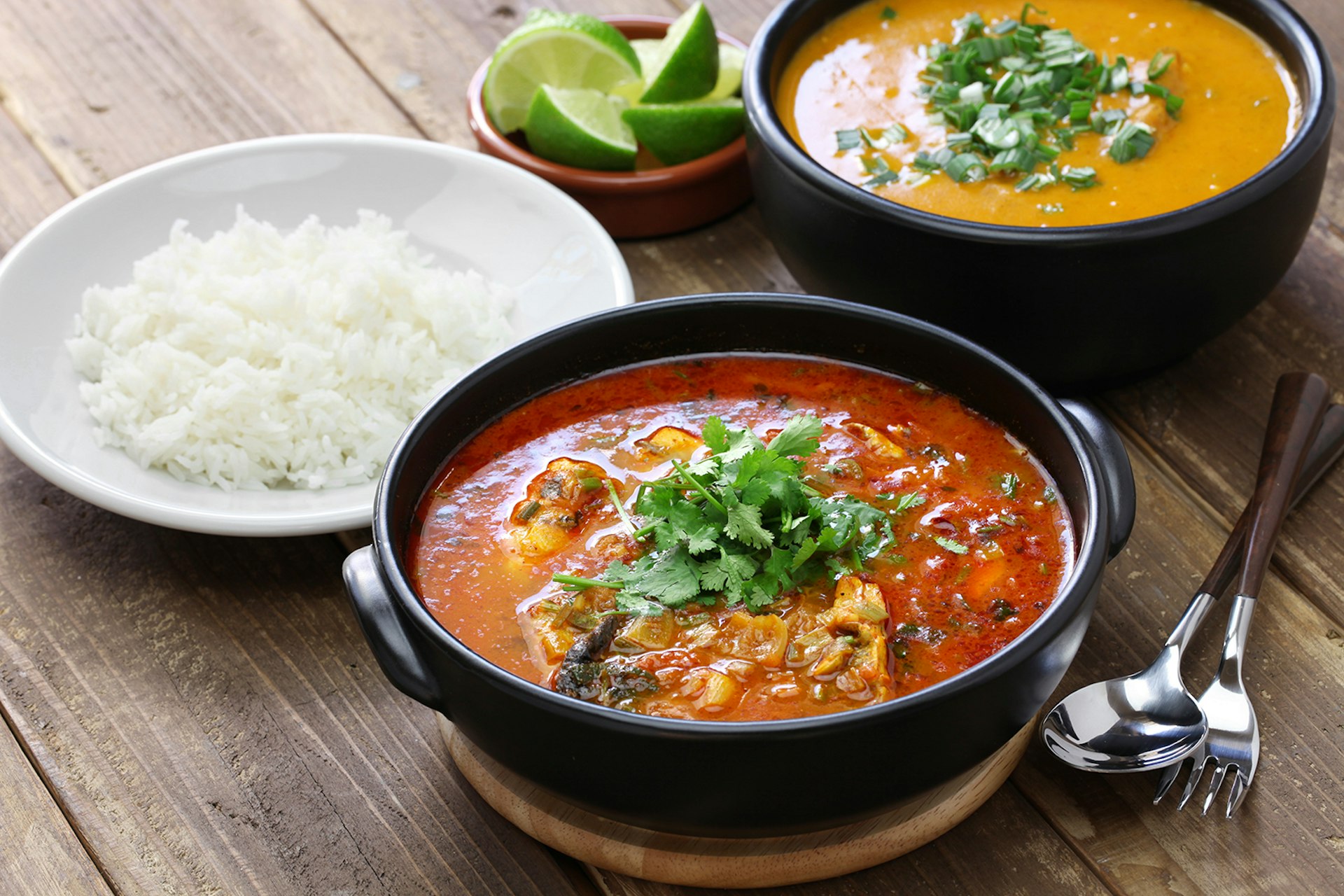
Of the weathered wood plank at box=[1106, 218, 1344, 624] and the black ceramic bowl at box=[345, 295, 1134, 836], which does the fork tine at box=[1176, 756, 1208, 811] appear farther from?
the weathered wood plank at box=[1106, 218, 1344, 624]

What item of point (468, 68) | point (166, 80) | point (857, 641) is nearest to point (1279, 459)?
point (857, 641)

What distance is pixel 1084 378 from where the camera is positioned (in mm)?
2436

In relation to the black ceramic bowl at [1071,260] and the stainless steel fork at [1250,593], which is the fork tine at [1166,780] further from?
the black ceramic bowl at [1071,260]

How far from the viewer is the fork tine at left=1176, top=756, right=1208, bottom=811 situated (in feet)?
6.09

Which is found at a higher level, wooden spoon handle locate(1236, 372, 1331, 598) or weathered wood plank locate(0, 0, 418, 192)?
weathered wood plank locate(0, 0, 418, 192)

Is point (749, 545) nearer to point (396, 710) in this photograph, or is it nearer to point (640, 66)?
point (396, 710)

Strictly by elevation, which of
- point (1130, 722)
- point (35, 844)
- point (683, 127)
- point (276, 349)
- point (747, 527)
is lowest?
point (35, 844)

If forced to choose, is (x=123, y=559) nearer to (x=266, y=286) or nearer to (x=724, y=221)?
(x=266, y=286)

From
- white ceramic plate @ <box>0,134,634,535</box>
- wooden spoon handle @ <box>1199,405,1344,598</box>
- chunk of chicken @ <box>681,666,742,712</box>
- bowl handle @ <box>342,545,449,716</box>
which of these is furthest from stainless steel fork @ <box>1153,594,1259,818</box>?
white ceramic plate @ <box>0,134,634,535</box>

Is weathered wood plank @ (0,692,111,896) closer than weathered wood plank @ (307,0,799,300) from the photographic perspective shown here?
Yes

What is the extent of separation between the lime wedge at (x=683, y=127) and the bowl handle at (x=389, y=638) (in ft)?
4.89

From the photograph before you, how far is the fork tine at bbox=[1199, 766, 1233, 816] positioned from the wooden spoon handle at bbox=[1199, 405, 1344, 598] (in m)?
0.33

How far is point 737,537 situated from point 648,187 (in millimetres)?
1350

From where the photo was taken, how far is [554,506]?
1.91 meters
